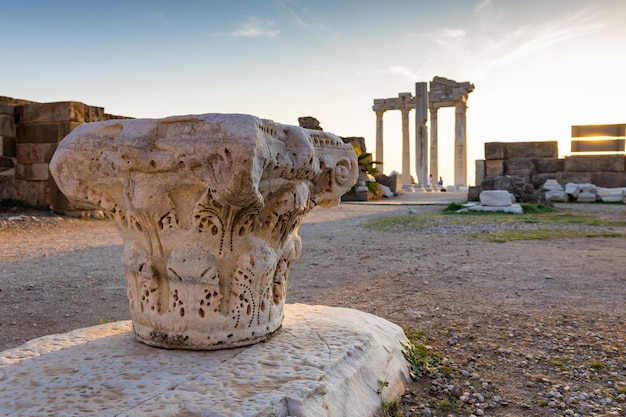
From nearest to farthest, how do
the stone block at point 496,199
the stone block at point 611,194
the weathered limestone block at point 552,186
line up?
the stone block at point 496,199, the stone block at point 611,194, the weathered limestone block at point 552,186

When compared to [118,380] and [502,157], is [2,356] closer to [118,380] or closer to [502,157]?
[118,380]

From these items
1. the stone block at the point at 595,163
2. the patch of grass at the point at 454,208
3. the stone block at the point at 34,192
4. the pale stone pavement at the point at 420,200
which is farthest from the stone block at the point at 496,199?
the stone block at the point at 34,192

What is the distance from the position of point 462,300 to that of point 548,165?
50.0 feet

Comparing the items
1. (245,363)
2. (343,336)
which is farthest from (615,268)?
(245,363)

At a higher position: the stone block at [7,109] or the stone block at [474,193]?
the stone block at [7,109]

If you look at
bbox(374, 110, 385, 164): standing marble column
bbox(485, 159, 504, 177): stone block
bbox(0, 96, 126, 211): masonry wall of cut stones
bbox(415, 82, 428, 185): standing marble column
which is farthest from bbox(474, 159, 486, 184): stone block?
bbox(374, 110, 385, 164): standing marble column

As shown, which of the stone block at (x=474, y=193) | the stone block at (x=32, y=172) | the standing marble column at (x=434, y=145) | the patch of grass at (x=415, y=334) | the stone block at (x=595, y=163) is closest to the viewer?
the patch of grass at (x=415, y=334)

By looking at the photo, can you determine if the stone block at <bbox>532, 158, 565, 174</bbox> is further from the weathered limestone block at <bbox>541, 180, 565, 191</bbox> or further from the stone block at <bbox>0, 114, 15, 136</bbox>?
the stone block at <bbox>0, 114, 15, 136</bbox>

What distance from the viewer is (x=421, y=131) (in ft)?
110

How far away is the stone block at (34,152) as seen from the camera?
10656 millimetres

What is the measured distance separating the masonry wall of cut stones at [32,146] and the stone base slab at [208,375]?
8596 millimetres

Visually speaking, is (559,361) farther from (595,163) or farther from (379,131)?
(379,131)

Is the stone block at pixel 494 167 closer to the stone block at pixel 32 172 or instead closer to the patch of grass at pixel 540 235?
the patch of grass at pixel 540 235

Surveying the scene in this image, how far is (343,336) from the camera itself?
2.91 meters
